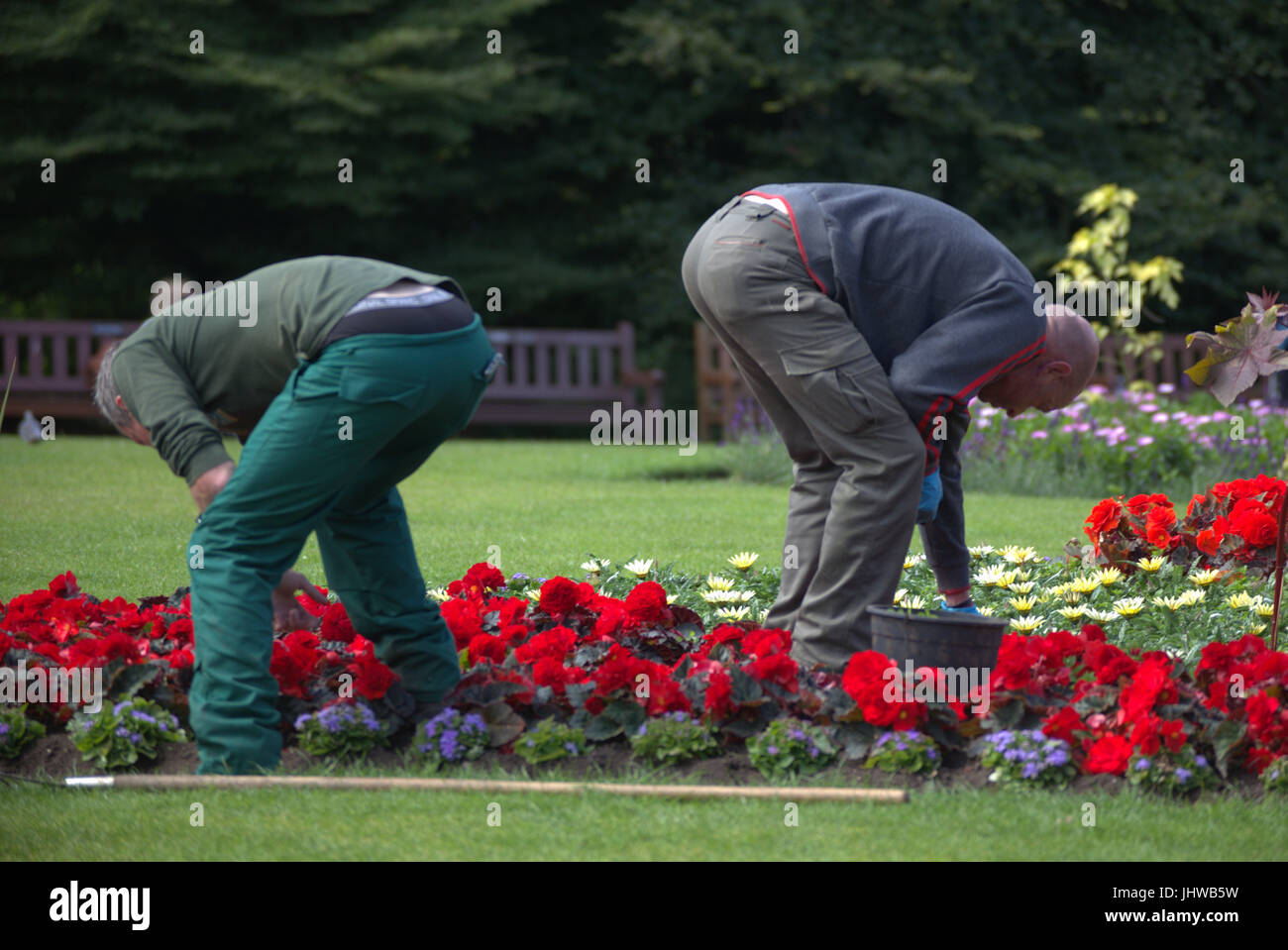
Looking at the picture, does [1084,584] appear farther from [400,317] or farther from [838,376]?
[400,317]

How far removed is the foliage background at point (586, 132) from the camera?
16219mm

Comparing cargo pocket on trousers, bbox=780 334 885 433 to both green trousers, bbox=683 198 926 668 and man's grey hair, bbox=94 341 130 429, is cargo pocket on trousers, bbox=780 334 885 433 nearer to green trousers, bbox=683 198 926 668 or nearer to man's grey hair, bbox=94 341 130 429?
green trousers, bbox=683 198 926 668

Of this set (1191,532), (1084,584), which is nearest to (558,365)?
(1191,532)

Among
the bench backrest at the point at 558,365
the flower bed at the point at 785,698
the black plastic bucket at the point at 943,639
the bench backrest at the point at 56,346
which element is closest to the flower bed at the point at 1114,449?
the bench backrest at the point at 558,365

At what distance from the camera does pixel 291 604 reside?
392 cm

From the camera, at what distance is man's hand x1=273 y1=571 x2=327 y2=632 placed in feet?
12.3

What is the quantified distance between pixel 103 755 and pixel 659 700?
135 centimetres

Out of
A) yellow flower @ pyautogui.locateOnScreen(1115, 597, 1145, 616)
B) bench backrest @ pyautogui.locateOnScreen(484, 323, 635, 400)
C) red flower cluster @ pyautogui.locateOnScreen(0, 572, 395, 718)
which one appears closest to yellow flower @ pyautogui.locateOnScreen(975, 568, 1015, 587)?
yellow flower @ pyautogui.locateOnScreen(1115, 597, 1145, 616)

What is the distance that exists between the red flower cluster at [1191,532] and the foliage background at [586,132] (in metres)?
12.0

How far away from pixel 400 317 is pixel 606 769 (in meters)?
1.19

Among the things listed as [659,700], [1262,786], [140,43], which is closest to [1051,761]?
[1262,786]

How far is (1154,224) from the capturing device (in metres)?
18.5

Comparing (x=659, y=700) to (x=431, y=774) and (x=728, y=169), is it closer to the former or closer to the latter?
(x=431, y=774)

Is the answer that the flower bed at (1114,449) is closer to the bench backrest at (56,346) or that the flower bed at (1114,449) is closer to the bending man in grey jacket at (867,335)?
the bending man in grey jacket at (867,335)
